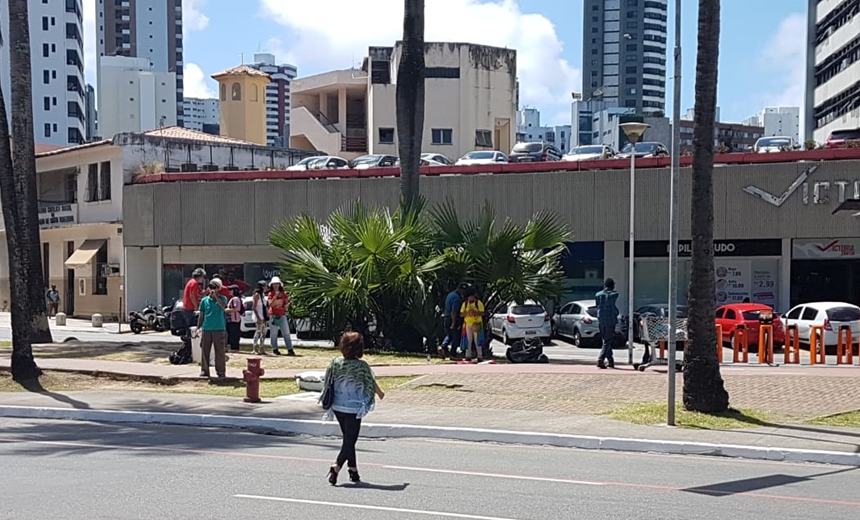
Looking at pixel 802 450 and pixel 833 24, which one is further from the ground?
pixel 833 24

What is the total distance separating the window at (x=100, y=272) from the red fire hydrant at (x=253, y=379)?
106ft

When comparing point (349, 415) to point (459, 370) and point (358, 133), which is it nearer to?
point (459, 370)

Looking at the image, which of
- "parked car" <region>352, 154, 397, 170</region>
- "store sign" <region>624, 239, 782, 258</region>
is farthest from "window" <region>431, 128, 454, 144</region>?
"store sign" <region>624, 239, 782, 258</region>

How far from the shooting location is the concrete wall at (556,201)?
3641cm

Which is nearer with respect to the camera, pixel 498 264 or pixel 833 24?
pixel 498 264

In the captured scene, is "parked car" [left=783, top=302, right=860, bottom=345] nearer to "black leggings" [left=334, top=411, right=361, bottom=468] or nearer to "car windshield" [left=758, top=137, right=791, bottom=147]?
"car windshield" [left=758, top=137, right=791, bottom=147]

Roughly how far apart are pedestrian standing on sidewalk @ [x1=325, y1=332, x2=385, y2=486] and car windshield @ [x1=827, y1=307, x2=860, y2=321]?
21.3 meters

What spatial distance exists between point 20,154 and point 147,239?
18.2 m

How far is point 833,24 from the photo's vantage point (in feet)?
259

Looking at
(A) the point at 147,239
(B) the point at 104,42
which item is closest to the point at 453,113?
(A) the point at 147,239

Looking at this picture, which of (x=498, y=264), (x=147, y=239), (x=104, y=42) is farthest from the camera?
(x=104, y=42)

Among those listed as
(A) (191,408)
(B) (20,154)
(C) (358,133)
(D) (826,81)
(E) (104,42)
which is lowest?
(A) (191,408)

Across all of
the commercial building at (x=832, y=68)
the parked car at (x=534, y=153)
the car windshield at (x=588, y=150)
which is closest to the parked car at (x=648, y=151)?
the car windshield at (x=588, y=150)

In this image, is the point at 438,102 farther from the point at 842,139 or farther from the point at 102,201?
the point at 842,139
